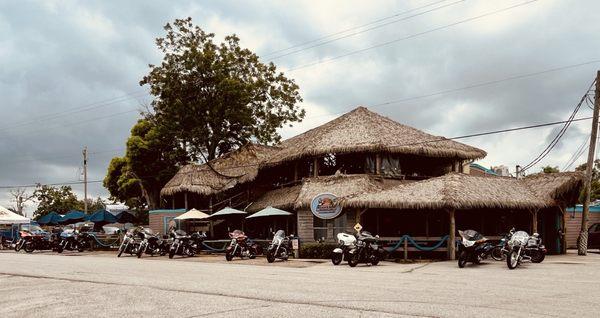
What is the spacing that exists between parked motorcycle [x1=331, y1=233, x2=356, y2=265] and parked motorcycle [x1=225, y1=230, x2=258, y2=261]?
17.9ft

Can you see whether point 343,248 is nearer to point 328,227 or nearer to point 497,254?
point 497,254

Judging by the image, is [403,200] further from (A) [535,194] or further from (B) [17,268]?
(B) [17,268]

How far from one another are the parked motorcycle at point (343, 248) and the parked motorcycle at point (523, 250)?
17.5 ft

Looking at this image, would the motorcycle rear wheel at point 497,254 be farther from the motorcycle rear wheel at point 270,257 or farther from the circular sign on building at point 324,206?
the motorcycle rear wheel at point 270,257

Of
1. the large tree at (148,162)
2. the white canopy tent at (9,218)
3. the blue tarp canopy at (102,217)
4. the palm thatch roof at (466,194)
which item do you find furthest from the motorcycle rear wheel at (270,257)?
the white canopy tent at (9,218)

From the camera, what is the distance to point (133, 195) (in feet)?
171

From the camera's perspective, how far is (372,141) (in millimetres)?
28844

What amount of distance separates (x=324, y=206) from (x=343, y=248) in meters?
5.22

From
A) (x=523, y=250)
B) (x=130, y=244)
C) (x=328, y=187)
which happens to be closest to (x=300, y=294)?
(x=523, y=250)

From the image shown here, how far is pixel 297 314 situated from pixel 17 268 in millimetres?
14573

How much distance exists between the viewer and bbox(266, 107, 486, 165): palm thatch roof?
28.8 meters

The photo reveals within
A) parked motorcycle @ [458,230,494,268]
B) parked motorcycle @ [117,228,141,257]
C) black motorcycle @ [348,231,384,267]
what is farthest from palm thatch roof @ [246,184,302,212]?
parked motorcycle @ [458,230,494,268]

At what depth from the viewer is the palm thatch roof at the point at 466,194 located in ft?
75.0

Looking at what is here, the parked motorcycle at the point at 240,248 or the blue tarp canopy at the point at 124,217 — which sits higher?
the blue tarp canopy at the point at 124,217
